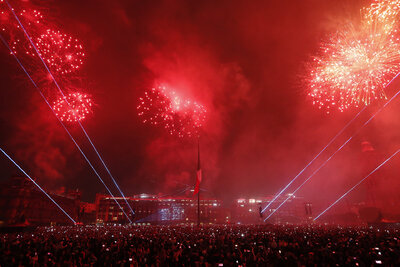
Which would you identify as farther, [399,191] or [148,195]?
[148,195]

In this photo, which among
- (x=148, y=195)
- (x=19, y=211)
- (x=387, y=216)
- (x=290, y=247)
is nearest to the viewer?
(x=290, y=247)

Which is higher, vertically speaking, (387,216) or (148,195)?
(148,195)

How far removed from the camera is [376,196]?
84688 millimetres

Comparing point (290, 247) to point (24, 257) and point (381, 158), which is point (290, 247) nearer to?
point (24, 257)

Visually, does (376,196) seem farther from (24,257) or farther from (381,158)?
(24,257)

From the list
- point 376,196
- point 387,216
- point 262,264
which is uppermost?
point 376,196

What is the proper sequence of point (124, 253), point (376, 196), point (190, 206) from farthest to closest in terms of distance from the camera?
point (190, 206) < point (376, 196) < point (124, 253)

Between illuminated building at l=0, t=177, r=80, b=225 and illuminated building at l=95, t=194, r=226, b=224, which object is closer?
illuminated building at l=0, t=177, r=80, b=225

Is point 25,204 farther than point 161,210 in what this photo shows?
No

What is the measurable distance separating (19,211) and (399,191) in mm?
113248

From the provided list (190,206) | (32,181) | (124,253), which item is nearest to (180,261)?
(124,253)

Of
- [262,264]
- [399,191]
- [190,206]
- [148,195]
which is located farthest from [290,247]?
[148,195]

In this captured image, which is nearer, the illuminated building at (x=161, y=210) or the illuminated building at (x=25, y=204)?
the illuminated building at (x=25, y=204)

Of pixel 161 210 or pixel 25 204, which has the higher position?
pixel 161 210
